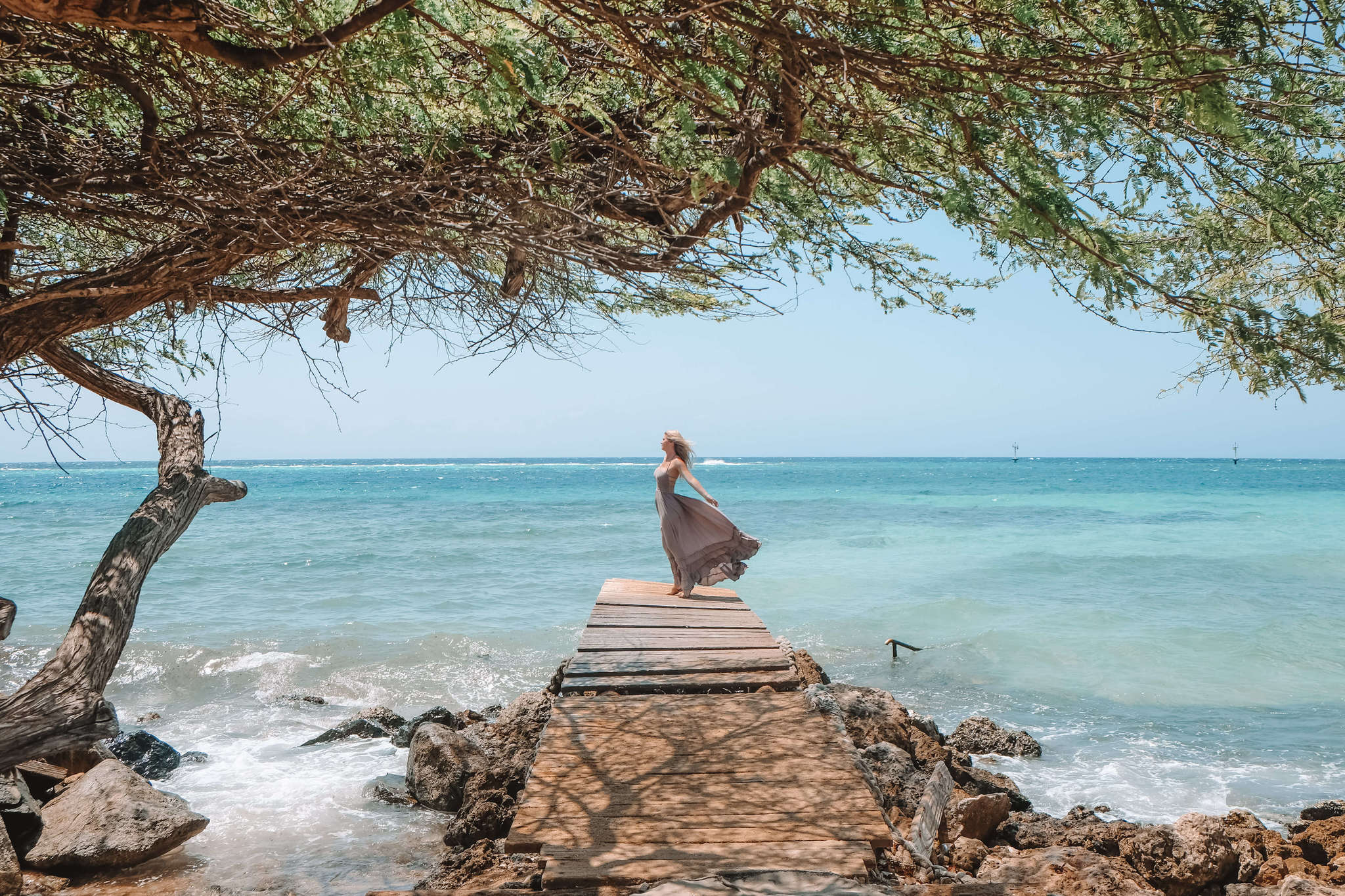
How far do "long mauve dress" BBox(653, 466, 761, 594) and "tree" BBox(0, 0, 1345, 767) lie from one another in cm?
357

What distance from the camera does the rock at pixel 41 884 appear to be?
4.35m

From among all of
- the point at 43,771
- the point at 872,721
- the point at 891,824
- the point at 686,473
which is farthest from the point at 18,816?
the point at 872,721

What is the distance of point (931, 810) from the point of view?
17.7 feet

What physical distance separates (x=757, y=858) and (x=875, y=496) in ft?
155

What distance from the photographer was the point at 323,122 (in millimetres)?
3699

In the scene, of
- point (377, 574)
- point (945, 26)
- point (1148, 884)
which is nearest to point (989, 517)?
point (377, 574)

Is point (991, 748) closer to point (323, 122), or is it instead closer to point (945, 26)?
point (945, 26)

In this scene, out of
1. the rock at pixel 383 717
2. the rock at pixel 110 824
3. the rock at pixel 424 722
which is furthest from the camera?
the rock at pixel 383 717

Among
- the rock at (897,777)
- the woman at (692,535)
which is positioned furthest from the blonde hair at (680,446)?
the rock at (897,777)

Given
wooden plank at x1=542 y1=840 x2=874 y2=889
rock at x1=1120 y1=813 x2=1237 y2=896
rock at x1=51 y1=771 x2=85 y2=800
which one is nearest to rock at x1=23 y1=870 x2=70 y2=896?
rock at x1=51 y1=771 x2=85 y2=800

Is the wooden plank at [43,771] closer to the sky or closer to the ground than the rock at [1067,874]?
closer to the ground

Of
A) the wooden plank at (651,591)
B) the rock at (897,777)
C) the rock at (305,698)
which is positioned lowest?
the rock at (305,698)

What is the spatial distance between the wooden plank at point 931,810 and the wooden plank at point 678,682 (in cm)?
105

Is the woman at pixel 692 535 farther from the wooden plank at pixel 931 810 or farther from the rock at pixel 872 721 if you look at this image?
the wooden plank at pixel 931 810
